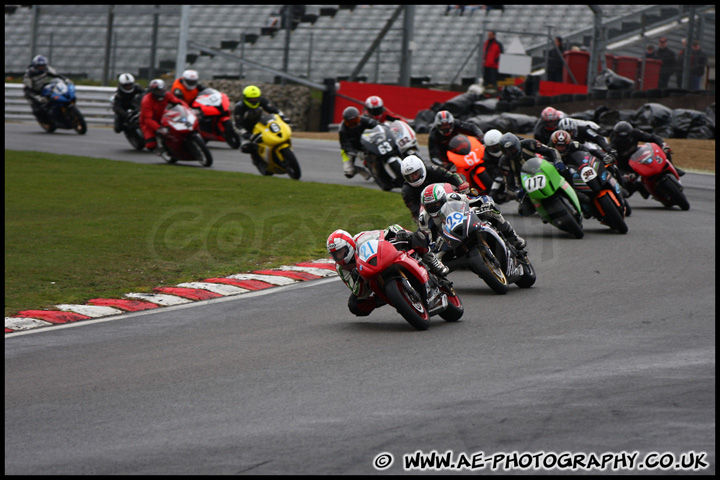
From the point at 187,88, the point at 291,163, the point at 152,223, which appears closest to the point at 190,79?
the point at 187,88

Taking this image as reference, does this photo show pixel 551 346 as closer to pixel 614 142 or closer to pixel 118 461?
pixel 118 461

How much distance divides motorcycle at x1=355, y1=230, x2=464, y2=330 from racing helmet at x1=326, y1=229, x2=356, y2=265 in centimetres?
8

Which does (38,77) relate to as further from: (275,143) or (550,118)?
(550,118)

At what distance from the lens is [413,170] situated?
404 inches

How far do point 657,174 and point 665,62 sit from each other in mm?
10764

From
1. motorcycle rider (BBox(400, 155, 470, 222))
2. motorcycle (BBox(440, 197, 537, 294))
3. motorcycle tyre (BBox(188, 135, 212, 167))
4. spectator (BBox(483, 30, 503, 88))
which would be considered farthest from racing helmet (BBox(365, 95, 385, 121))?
spectator (BBox(483, 30, 503, 88))

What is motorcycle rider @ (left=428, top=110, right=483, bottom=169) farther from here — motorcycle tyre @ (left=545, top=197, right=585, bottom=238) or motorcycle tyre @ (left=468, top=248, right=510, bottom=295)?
motorcycle tyre @ (left=468, top=248, right=510, bottom=295)

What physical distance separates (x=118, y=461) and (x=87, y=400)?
1.27 meters

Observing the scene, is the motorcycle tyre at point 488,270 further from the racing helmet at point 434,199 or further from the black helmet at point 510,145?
the black helmet at point 510,145

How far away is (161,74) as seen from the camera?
2889 centimetres

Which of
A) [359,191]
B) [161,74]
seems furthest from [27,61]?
[359,191]

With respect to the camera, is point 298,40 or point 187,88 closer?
point 187,88

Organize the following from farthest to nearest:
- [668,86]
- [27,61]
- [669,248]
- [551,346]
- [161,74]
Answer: [27,61] < [161,74] < [668,86] < [669,248] < [551,346]

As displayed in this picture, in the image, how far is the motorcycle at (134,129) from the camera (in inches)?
824
